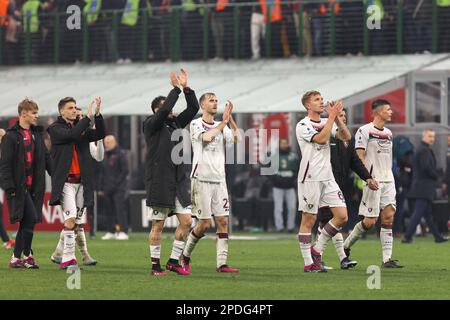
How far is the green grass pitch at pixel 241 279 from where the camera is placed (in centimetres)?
1550

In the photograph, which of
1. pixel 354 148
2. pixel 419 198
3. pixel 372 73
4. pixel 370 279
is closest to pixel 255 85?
pixel 372 73

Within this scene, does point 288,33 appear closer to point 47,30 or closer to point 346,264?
point 47,30

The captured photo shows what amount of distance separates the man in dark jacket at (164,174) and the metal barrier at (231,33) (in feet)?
57.1

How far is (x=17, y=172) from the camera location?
19328 millimetres

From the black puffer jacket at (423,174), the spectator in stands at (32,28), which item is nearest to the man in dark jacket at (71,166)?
the black puffer jacket at (423,174)

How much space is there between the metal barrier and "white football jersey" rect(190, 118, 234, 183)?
16.9 meters

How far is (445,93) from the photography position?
33.2 meters

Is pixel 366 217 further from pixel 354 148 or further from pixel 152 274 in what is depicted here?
pixel 152 274

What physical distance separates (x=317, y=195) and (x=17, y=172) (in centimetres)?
387

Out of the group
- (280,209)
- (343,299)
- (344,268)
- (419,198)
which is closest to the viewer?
(343,299)

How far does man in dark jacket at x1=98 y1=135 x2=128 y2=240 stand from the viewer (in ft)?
101

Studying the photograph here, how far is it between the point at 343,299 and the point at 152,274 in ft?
12.8

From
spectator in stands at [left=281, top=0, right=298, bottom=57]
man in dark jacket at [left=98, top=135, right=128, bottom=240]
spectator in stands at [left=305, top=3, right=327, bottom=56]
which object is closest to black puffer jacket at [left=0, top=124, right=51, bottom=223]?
man in dark jacket at [left=98, top=135, right=128, bottom=240]

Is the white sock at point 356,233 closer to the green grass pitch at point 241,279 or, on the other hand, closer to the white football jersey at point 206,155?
the green grass pitch at point 241,279
